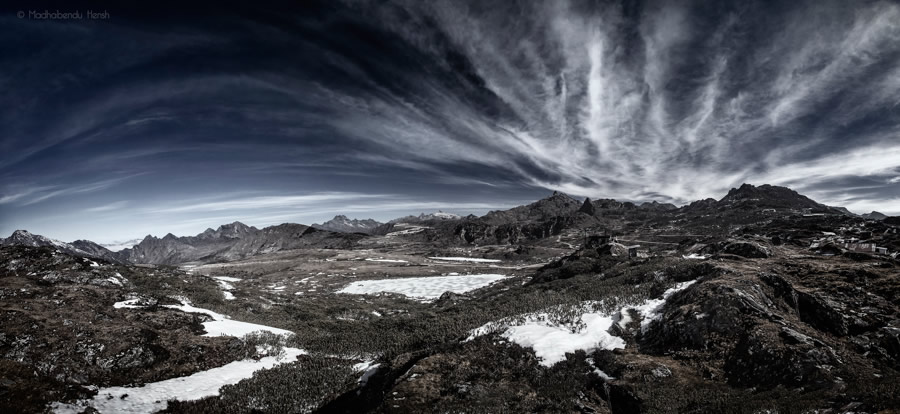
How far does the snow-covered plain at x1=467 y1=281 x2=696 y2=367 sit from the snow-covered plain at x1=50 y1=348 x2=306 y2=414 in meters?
10.9

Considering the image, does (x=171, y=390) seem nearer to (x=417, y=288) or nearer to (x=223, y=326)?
(x=223, y=326)

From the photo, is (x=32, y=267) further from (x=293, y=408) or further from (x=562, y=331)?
(x=562, y=331)

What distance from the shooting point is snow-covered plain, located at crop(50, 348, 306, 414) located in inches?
449

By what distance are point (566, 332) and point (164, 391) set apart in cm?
1647

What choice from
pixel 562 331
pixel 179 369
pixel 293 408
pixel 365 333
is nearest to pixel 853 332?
pixel 562 331

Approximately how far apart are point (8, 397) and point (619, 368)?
18.9m

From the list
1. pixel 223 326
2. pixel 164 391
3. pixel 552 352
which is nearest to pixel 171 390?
pixel 164 391

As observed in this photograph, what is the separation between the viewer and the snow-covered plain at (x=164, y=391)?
11402mm

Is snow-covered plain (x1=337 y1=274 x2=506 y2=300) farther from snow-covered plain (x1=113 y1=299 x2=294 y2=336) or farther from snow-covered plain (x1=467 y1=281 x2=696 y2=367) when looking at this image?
snow-covered plain (x1=467 y1=281 x2=696 y2=367)

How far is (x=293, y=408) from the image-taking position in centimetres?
1178

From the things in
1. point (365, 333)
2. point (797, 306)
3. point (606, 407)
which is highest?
point (797, 306)

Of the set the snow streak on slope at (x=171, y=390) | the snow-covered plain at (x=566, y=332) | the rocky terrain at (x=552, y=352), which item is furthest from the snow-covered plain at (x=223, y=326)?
the snow-covered plain at (x=566, y=332)

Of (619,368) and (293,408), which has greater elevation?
(619,368)

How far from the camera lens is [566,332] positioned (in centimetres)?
1429
